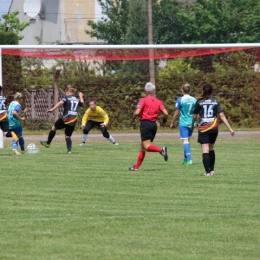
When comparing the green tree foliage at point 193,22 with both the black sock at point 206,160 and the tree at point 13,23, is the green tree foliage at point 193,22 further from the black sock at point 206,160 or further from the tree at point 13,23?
the black sock at point 206,160

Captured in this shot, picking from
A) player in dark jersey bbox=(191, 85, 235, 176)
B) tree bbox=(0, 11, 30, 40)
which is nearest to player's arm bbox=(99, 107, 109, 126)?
player in dark jersey bbox=(191, 85, 235, 176)

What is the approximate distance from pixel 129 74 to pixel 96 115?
11.4 ft

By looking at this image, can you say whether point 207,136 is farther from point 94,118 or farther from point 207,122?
point 94,118

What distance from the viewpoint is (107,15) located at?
46875mm

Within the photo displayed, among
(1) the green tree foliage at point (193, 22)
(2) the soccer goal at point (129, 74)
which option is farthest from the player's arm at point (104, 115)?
(1) the green tree foliage at point (193, 22)

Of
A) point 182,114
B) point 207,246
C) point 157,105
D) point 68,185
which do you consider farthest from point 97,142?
point 207,246

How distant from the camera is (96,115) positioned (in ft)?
88.9

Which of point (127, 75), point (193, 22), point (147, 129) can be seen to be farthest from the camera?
point (193, 22)

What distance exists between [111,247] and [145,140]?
900 cm

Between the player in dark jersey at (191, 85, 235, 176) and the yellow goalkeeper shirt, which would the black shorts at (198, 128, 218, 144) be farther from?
the yellow goalkeeper shirt

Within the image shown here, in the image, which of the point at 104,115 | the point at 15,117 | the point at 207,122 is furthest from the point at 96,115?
the point at 207,122

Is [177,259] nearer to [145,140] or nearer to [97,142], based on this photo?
[145,140]

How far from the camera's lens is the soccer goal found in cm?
2858

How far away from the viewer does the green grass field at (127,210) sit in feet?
29.9
